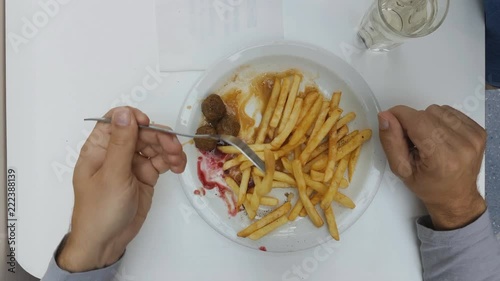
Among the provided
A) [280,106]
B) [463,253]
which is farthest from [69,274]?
[463,253]

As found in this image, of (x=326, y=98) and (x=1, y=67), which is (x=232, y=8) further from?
(x=1, y=67)

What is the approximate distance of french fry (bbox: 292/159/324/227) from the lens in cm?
82

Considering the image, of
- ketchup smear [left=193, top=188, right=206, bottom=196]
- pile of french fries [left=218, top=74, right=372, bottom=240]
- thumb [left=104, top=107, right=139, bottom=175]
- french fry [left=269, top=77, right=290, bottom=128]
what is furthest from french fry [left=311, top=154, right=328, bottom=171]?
thumb [left=104, top=107, right=139, bottom=175]

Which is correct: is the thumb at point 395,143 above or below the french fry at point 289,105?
below

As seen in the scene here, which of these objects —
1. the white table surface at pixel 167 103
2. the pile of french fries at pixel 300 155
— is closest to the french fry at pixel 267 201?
the pile of french fries at pixel 300 155

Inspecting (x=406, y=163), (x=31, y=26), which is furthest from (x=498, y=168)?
(x=31, y=26)

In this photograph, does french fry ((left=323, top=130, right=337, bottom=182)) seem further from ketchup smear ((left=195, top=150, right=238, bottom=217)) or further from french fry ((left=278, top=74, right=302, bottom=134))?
ketchup smear ((left=195, top=150, right=238, bottom=217))

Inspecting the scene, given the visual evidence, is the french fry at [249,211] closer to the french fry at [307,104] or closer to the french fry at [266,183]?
the french fry at [266,183]

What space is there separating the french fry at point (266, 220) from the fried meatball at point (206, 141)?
157 mm

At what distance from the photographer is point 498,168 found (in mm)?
1446

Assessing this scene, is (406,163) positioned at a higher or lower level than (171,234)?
higher

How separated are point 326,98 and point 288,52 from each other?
11cm

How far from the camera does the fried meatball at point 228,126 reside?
33.7 inches

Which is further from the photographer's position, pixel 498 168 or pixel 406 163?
pixel 498 168
